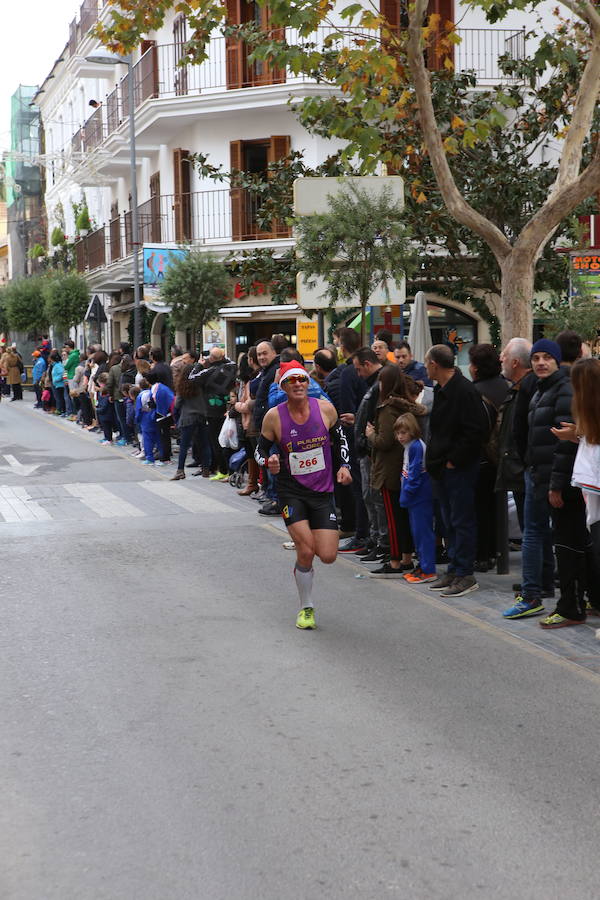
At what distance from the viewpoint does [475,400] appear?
365 inches

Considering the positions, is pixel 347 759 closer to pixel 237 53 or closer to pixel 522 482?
pixel 522 482

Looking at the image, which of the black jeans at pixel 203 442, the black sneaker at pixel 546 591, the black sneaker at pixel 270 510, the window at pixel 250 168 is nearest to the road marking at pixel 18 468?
the black jeans at pixel 203 442

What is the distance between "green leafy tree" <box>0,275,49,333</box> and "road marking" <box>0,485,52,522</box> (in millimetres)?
33930

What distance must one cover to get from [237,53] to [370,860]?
91.4 ft

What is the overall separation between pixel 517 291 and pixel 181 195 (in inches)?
792

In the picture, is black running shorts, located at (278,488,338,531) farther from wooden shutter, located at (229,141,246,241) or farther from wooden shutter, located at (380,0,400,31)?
wooden shutter, located at (229,141,246,241)

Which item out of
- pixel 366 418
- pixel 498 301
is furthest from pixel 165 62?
pixel 366 418

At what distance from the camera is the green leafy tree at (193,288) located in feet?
80.9

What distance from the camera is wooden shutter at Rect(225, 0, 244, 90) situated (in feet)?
96.8

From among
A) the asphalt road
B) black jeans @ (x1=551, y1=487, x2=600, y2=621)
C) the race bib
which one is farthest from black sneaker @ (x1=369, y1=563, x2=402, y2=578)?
black jeans @ (x1=551, y1=487, x2=600, y2=621)

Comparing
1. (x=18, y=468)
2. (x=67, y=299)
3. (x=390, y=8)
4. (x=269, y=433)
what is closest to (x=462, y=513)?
(x=269, y=433)

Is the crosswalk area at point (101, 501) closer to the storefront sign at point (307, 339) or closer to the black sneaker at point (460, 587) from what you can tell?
the storefront sign at point (307, 339)

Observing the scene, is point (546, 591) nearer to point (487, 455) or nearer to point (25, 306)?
point (487, 455)

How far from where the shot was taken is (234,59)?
29.7 m
